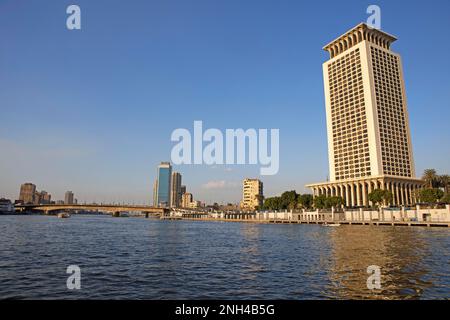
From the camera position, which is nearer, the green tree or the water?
the water

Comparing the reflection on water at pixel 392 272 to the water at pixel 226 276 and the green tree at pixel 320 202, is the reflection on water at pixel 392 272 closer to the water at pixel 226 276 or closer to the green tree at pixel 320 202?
the water at pixel 226 276

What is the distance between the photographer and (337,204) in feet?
620

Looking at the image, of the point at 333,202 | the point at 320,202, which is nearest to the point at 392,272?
the point at 333,202

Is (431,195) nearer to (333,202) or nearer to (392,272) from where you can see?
(333,202)

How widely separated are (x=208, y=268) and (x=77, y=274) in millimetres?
13016

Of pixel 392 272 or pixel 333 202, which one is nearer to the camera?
pixel 392 272

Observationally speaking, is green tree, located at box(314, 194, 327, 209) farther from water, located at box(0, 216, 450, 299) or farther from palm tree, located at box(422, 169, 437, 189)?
water, located at box(0, 216, 450, 299)

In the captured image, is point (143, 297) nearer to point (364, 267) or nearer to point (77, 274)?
point (77, 274)

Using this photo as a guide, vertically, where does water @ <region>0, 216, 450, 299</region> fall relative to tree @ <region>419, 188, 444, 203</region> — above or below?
below

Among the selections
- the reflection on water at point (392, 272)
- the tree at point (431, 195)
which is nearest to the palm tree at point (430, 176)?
the tree at point (431, 195)

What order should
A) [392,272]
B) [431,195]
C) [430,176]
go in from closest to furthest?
[392,272] → [431,195] → [430,176]

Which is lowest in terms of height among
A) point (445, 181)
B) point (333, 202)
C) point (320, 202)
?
point (333, 202)

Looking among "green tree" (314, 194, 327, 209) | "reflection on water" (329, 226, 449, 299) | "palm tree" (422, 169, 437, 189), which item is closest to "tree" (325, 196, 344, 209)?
"green tree" (314, 194, 327, 209)
